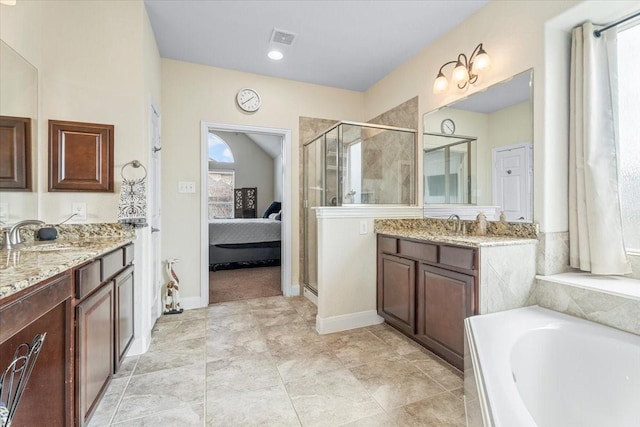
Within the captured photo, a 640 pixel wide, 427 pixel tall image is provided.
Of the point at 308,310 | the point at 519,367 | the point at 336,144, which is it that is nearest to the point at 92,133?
the point at 336,144

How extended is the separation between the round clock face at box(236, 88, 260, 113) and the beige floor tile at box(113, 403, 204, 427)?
2.85 metres

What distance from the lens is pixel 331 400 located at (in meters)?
1.67

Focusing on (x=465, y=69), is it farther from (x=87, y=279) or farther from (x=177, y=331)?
(x=177, y=331)

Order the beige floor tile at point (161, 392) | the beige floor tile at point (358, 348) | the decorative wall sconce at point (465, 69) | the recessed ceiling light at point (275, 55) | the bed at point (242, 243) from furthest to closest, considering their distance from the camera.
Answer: the bed at point (242, 243)
the recessed ceiling light at point (275, 55)
the decorative wall sconce at point (465, 69)
the beige floor tile at point (358, 348)
the beige floor tile at point (161, 392)

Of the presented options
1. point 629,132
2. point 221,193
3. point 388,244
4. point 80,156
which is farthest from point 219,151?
point 629,132

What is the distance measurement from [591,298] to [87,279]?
2538mm

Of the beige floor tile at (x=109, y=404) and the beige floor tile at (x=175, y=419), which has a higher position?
the beige floor tile at (x=109, y=404)

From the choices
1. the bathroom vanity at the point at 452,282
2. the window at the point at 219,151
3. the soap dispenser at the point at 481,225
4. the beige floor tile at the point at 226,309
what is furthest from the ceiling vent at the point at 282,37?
the window at the point at 219,151

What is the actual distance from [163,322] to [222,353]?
935 mm

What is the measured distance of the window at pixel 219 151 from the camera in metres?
7.76

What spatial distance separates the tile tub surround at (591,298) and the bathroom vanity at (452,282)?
0.10 metres

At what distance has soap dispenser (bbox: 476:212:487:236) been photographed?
224 centimetres

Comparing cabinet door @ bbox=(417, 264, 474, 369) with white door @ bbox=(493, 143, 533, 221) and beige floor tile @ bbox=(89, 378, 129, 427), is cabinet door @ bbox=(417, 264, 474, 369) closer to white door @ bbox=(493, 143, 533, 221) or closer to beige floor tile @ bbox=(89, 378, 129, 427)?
white door @ bbox=(493, 143, 533, 221)

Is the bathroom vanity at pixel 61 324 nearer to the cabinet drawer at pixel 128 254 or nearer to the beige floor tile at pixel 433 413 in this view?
the cabinet drawer at pixel 128 254
